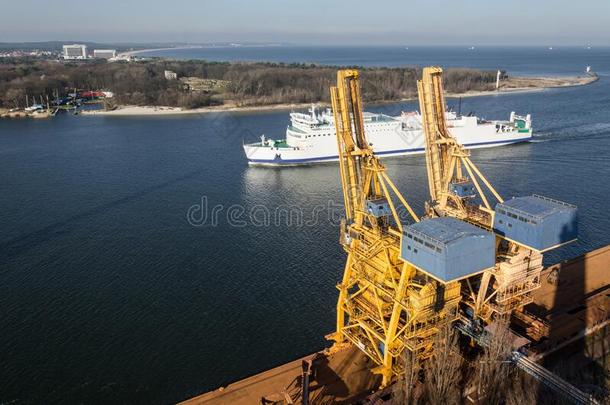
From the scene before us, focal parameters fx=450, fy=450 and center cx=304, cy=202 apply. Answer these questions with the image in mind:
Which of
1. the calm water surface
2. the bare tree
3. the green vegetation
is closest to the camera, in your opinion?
the bare tree

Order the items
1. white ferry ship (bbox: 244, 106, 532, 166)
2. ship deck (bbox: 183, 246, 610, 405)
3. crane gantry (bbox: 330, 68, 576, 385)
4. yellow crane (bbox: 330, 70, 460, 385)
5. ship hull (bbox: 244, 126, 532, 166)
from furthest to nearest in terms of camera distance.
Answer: white ferry ship (bbox: 244, 106, 532, 166)
ship hull (bbox: 244, 126, 532, 166)
yellow crane (bbox: 330, 70, 460, 385)
ship deck (bbox: 183, 246, 610, 405)
crane gantry (bbox: 330, 68, 576, 385)

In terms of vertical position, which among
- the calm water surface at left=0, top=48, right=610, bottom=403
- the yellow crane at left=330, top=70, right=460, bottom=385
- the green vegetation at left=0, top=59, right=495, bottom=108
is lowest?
the calm water surface at left=0, top=48, right=610, bottom=403

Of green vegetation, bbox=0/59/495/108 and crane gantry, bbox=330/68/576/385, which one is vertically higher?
green vegetation, bbox=0/59/495/108

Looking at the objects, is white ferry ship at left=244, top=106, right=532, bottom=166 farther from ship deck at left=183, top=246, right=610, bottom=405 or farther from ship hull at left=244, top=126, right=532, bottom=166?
ship deck at left=183, top=246, right=610, bottom=405

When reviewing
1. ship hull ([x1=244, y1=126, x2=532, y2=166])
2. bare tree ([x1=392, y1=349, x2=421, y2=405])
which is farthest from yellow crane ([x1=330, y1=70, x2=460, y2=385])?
ship hull ([x1=244, y1=126, x2=532, y2=166])

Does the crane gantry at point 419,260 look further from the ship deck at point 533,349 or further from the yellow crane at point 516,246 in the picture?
the ship deck at point 533,349

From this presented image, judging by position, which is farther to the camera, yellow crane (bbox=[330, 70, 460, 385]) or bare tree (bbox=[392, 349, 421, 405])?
yellow crane (bbox=[330, 70, 460, 385])

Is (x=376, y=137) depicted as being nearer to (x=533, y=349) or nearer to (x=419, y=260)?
(x=533, y=349)

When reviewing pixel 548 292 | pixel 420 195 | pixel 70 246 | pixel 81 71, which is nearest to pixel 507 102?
pixel 420 195
